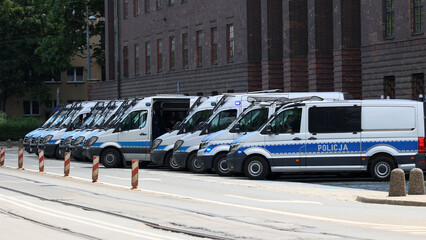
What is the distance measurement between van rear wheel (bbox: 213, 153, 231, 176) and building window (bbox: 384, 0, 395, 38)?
455 inches

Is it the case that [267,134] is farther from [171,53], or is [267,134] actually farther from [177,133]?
[171,53]

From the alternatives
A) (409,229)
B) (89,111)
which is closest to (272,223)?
(409,229)

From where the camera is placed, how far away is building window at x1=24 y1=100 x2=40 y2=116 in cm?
9425

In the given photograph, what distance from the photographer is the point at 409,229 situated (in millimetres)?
14781

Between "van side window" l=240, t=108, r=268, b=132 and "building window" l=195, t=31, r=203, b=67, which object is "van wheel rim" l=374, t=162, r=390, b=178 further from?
"building window" l=195, t=31, r=203, b=67

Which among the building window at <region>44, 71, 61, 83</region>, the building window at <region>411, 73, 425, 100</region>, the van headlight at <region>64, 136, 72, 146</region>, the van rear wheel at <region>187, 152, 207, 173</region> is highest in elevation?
the building window at <region>44, 71, 61, 83</region>

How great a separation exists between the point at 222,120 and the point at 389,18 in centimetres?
1050

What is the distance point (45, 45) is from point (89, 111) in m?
32.2

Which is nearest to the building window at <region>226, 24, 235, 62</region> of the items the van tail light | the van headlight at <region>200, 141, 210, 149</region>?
the van headlight at <region>200, 141, 210, 149</region>

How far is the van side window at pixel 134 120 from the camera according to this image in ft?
114

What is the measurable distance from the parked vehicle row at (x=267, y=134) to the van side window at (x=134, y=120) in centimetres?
3

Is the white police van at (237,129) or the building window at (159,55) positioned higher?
the building window at (159,55)

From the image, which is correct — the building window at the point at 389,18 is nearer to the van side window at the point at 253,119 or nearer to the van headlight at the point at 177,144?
the van headlight at the point at 177,144

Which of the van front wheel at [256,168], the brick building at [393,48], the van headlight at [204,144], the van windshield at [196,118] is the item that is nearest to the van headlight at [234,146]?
the van front wheel at [256,168]
